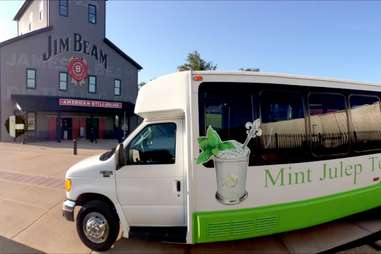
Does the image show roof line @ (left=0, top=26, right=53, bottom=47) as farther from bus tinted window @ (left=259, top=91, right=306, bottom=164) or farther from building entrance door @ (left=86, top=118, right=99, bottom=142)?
bus tinted window @ (left=259, top=91, right=306, bottom=164)

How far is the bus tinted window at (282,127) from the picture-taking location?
380 centimetres

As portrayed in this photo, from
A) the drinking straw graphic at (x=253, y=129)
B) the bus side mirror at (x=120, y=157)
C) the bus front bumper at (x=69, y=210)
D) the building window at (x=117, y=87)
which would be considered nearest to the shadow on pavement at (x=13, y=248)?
the bus front bumper at (x=69, y=210)

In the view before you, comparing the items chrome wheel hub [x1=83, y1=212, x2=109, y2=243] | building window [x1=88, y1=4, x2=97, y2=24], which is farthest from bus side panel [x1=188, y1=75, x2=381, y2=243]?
building window [x1=88, y1=4, x2=97, y2=24]

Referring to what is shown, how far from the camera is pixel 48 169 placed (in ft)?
33.6

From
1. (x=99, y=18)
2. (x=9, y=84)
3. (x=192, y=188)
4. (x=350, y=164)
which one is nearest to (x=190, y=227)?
(x=192, y=188)

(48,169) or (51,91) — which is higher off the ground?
(51,91)

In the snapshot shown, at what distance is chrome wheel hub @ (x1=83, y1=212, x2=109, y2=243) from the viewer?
4004 millimetres

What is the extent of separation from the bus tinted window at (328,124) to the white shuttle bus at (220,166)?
18mm

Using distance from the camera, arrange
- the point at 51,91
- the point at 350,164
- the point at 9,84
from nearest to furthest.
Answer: the point at 350,164 → the point at 9,84 → the point at 51,91

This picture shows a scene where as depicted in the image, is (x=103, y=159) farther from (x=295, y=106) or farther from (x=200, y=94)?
(x=295, y=106)

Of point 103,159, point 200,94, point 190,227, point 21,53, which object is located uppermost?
point 21,53

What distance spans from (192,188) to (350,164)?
2.92 m

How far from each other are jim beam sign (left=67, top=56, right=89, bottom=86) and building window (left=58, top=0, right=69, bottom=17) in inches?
177

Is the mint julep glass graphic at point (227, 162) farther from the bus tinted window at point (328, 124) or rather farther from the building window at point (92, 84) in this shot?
the building window at point (92, 84)
